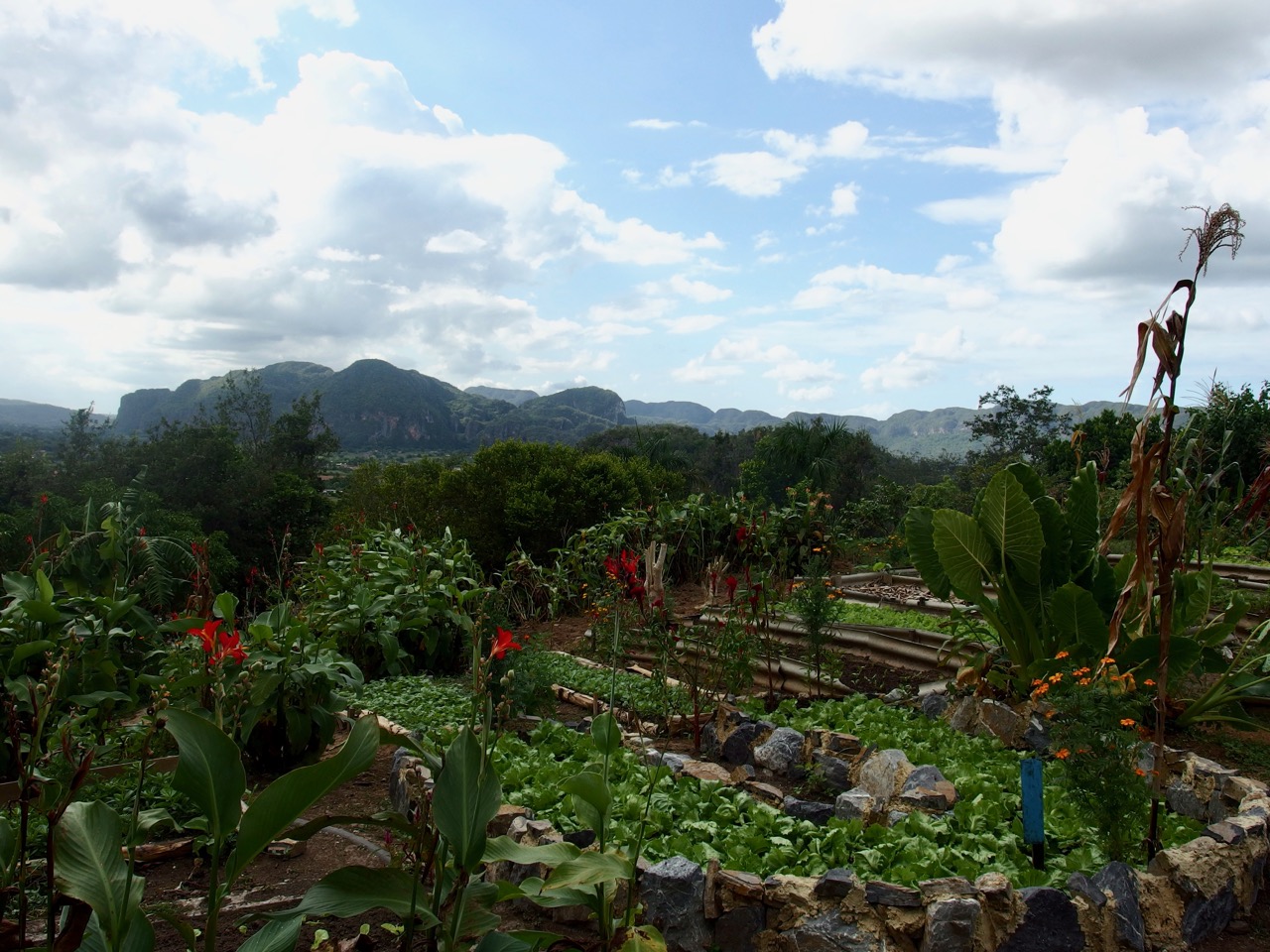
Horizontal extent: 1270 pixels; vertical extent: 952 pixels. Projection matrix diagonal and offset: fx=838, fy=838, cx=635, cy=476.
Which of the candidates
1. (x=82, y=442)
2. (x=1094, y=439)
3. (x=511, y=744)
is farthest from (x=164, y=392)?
(x=511, y=744)

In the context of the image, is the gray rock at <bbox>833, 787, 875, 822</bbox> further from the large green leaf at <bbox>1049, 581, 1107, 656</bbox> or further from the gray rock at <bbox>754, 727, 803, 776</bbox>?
the large green leaf at <bbox>1049, 581, 1107, 656</bbox>

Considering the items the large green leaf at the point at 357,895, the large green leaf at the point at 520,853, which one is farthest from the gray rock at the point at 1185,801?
the large green leaf at the point at 357,895

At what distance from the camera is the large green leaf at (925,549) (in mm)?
4863

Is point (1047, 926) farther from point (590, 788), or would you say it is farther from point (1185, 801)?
point (1185, 801)

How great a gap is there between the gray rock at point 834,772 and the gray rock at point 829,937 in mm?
1192

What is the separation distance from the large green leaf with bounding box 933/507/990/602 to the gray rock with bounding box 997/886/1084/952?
7.52 ft

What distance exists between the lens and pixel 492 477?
38.3ft

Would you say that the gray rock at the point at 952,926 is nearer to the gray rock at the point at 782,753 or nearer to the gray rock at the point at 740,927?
the gray rock at the point at 740,927

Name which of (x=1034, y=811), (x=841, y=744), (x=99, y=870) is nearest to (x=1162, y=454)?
(x=1034, y=811)

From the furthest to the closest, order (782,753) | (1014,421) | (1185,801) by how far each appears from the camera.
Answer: (1014,421)
(782,753)
(1185,801)

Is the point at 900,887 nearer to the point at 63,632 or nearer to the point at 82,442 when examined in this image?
the point at 63,632

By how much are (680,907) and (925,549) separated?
3113 mm

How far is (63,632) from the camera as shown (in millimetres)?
3611

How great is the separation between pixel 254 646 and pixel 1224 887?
3.65 metres
